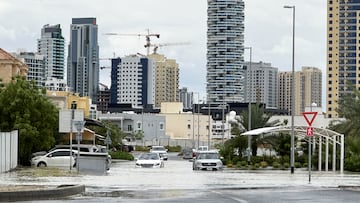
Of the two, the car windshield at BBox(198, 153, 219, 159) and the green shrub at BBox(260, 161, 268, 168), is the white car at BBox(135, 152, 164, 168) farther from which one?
the green shrub at BBox(260, 161, 268, 168)

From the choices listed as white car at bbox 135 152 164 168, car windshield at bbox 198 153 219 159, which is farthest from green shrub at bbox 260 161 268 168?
white car at bbox 135 152 164 168

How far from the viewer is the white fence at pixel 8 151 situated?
Result: 42.4 metres

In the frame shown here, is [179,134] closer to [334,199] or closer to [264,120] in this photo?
[264,120]

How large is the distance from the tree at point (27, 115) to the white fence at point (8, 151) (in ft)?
16.7

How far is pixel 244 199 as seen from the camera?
25.0 m

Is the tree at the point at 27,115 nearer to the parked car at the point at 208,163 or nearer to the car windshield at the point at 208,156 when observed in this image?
the parked car at the point at 208,163

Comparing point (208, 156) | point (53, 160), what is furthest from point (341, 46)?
point (53, 160)

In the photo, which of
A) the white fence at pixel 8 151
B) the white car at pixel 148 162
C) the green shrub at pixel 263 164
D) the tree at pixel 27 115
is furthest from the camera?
the green shrub at pixel 263 164

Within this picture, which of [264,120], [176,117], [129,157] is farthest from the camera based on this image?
[176,117]

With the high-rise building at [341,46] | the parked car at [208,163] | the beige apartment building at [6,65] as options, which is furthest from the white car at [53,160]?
the high-rise building at [341,46]

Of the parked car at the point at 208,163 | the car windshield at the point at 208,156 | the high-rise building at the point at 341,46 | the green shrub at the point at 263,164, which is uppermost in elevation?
the high-rise building at the point at 341,46

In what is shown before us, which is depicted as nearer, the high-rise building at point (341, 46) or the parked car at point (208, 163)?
the parked car at point (208, 163)

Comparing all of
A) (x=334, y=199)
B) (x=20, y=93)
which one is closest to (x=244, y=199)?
(x=334, y=199)

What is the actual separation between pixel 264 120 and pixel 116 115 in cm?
9437
